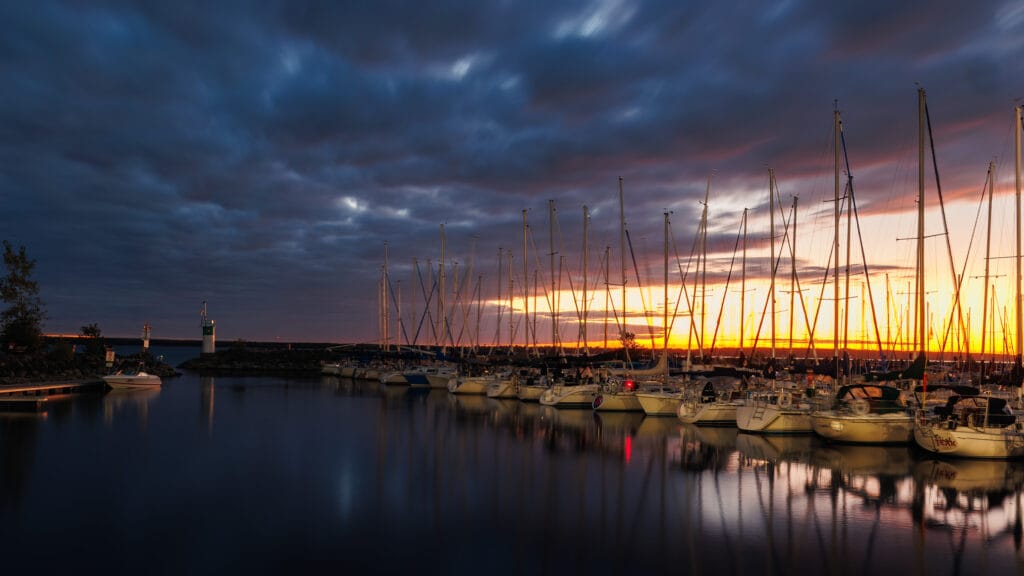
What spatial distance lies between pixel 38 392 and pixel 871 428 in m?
56.5

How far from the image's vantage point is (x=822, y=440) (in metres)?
29.8

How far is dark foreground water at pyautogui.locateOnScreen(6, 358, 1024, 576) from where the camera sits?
13234 mm

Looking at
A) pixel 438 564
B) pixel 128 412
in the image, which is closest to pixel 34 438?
pixel 128 412

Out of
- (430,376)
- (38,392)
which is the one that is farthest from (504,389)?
(38,392)

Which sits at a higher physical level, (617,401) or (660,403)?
(660,403)

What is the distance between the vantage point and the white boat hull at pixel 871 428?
1090 inches

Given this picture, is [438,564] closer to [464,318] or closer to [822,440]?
[822,440]

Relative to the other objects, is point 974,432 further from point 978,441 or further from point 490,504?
point 490,504

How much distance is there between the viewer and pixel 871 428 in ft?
91.2

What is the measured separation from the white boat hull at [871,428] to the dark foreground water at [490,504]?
1.99 feet

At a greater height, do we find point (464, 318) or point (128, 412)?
point (464, 318)

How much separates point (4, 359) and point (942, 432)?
215ft

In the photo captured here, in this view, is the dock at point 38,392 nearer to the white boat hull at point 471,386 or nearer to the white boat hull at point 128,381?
the white boat hull at point 128,381

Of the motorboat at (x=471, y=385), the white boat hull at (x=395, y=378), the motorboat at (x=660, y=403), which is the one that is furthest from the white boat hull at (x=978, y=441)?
the white boat hull at (x=395, y=378)
